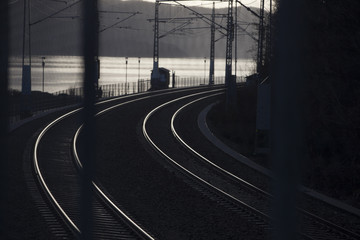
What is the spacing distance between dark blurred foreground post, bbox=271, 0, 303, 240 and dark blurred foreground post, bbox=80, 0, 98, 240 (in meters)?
0.67

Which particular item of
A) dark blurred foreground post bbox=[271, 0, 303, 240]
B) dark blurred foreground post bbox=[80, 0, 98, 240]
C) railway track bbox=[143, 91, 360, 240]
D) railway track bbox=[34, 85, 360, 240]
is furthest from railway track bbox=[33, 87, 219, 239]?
railway track bbox=[143, 91, 360, 240]

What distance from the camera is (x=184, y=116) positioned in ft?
82.8

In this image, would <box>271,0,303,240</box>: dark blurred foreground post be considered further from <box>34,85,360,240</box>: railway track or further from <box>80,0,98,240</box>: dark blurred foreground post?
<box>34,85,360,240</box>: railway track

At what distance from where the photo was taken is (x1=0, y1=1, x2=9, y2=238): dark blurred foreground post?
2230 mm

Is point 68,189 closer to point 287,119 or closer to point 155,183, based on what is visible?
point 155,183

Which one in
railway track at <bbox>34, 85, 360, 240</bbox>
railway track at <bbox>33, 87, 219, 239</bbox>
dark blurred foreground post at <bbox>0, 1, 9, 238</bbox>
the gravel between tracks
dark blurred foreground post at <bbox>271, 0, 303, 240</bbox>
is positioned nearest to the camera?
dark blurred foreground post at <bbox>271, 0, 303, 240</bbox>

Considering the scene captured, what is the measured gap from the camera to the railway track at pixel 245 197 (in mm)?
7921

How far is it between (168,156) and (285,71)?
42.9 ft

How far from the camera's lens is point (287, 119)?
1774 mm

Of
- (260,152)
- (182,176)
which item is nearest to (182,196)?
(182,176)

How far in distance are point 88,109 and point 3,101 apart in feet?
1.42

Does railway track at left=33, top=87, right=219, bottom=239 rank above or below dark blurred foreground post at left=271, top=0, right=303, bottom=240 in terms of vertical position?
below

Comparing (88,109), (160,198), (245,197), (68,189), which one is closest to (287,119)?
(88,109)

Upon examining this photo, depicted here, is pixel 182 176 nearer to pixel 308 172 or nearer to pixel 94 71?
pixel 308 172
